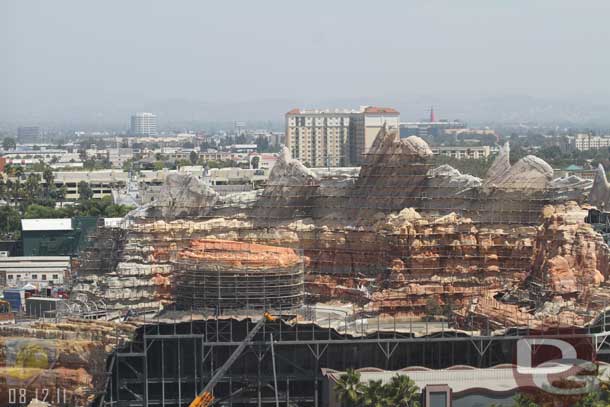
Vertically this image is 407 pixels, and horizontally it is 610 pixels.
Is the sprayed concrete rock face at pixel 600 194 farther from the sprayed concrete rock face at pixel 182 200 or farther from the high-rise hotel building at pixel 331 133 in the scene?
the high-rise hotel building at pixel 331 133

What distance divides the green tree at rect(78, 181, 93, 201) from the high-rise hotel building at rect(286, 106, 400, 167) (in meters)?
33.8

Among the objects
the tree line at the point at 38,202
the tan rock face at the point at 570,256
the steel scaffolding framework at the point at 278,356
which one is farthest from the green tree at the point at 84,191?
the steel scaffolding framework at the point at 278,356

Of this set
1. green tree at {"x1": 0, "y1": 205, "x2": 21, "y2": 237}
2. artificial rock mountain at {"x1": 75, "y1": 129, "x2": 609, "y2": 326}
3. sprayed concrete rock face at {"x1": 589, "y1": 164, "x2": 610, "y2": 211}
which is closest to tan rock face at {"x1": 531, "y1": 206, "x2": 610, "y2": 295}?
artificial rock mountain at {"x1": 75, "y1": 129, "x2": 609, "y2": 326}

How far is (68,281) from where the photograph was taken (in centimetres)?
5866

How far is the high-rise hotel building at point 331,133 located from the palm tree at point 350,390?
327ft

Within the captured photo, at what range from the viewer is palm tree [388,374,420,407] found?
37.4 metres

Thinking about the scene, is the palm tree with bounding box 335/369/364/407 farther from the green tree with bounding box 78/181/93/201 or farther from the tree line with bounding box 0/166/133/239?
the green tree with bounding box 78/181/93/201

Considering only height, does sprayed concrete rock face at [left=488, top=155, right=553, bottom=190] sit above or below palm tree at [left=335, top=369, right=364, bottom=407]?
above

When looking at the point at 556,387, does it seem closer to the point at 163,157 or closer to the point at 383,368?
the point at 383,368

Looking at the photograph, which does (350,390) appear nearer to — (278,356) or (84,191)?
(278,356)

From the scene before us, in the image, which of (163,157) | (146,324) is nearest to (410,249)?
(146,324)

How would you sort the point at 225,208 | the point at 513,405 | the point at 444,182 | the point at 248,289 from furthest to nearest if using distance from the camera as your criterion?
the point at 225,208 < the point at 444,182 < the point at 248,289 < the point at 513,405

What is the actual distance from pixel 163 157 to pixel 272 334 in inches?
4877

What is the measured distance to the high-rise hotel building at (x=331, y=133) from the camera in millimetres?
140875
